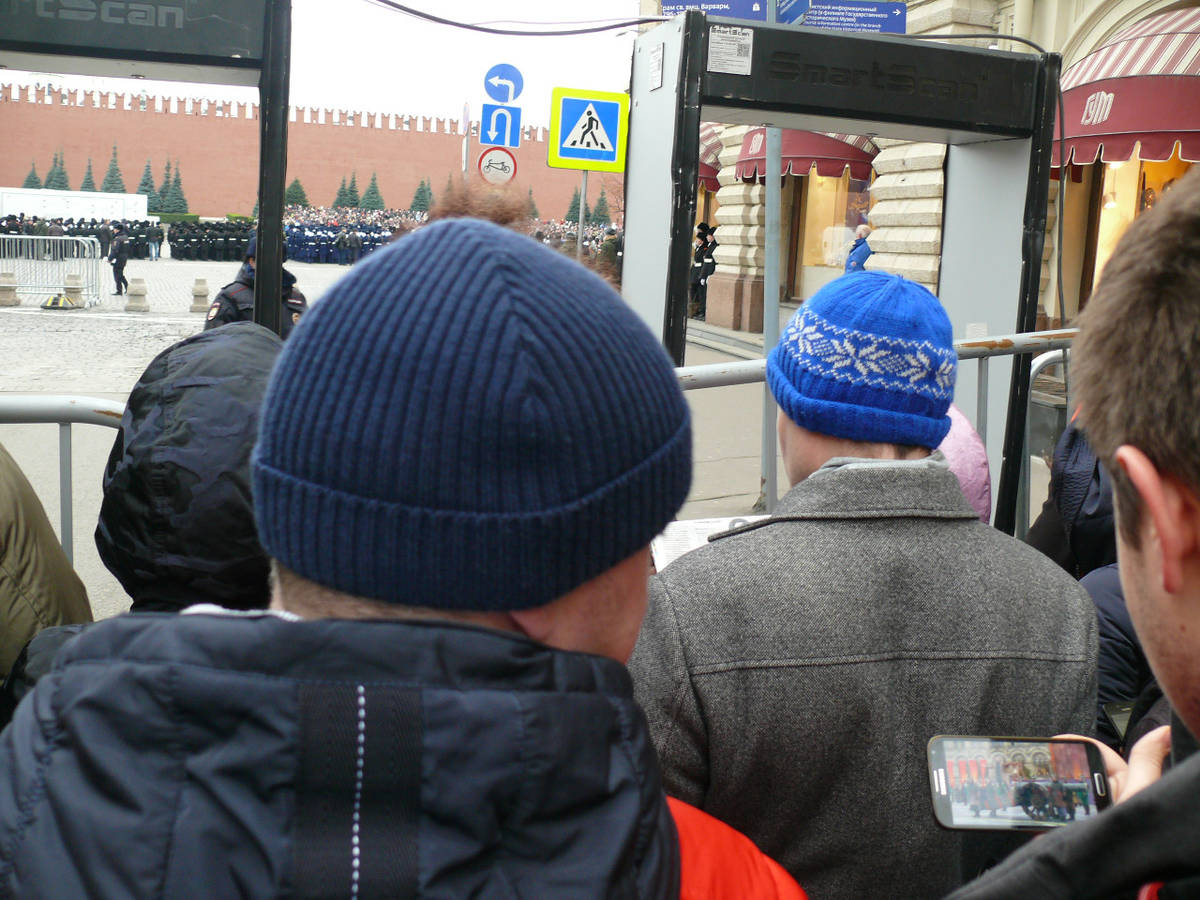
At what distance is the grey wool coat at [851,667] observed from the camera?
1.57 m

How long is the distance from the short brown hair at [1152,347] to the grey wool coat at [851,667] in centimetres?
67

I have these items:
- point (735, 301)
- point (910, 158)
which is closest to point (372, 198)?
point (735, 301)

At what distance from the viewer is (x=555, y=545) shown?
917 mm

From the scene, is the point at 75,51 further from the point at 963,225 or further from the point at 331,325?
the point at 963,225

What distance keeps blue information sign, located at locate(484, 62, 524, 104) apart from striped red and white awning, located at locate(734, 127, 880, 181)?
5007 millimetres

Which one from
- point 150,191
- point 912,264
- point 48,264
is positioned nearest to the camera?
point 912,264

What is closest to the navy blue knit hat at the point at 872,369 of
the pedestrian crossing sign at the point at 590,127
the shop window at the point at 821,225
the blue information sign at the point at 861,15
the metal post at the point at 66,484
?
the metal post at the point at 66,484

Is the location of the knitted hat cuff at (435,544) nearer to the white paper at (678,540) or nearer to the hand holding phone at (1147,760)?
the hand holding phone at (1147,760)

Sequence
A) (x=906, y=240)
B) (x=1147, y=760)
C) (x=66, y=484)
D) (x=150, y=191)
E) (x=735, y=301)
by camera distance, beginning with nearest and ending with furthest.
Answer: (x=1147, y=760) → (x=66, y=484) → (x=906, y=240) → (x=735, y=301) → (x=150, y=191)

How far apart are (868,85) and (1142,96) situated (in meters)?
5.71

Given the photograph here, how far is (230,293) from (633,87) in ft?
11.8

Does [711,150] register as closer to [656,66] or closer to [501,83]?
[501,83]

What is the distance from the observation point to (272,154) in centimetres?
330

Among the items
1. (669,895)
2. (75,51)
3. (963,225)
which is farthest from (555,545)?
(963,225)
